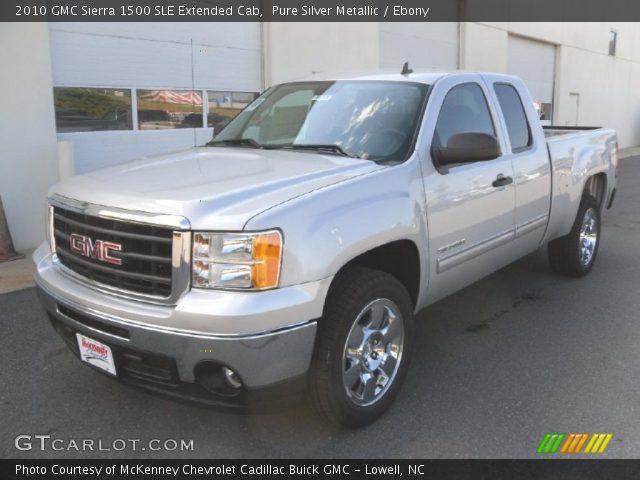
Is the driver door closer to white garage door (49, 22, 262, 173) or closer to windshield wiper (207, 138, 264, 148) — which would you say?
windshield wiper (207, 138, 264, 148)

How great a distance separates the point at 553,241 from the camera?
582 cm

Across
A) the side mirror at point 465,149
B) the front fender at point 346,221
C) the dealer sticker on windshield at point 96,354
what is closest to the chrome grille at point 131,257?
the dealer sticker on windshield at point 96,354

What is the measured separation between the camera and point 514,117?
Result: 4.74m

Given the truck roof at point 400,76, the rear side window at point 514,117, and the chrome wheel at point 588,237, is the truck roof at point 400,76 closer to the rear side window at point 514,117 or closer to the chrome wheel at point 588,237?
the rear side window at point 514,117

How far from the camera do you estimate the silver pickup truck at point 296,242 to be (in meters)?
2.67

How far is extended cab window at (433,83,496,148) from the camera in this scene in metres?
3.90

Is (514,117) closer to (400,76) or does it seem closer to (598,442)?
(400,76)

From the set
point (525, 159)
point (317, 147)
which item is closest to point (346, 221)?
point (317, 147)

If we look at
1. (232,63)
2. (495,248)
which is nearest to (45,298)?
(495,248)

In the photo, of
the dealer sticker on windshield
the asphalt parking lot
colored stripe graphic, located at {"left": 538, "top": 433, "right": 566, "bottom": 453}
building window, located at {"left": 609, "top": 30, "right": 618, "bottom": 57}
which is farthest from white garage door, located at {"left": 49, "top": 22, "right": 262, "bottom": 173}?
building window, located at {"left": 609, "top": 30, "right": 618, "bottom": 57}

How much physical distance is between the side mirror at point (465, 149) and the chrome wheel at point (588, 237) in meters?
2.55

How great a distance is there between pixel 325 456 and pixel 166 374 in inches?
34.4

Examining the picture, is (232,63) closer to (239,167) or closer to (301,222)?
(239,167)

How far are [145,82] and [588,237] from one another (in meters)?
5.93
